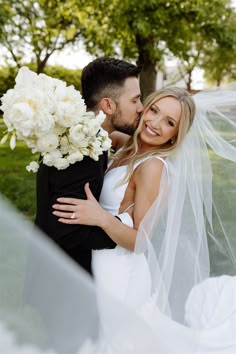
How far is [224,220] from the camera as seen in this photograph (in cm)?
275

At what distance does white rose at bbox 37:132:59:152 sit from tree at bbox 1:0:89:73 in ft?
25.9

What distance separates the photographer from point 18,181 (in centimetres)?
865

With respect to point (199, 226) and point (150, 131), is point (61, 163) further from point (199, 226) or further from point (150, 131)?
point (199, 226)

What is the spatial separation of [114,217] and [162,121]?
592mm

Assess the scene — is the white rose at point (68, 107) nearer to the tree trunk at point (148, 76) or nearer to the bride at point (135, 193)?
the bride at point (135, 193)

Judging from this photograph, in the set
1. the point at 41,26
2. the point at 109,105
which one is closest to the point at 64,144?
the point at 109,105

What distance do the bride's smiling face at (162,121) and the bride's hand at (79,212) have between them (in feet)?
1.76

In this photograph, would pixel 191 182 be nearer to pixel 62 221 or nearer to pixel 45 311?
pixel 62 221

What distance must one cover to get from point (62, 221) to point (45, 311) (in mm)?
446

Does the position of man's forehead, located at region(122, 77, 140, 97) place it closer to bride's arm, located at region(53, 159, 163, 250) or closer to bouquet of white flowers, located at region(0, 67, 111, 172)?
bride's arm, located at region(53, 159, 163, 250)

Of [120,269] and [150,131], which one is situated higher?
[150,131]

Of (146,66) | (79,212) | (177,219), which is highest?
(79,212)

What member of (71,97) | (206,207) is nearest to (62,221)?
(71,97)

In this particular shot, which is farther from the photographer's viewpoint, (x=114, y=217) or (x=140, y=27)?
(x=140, y=27)
